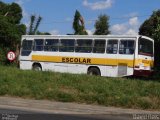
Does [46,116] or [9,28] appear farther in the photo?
[9,28]

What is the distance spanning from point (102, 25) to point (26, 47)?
21837 mm

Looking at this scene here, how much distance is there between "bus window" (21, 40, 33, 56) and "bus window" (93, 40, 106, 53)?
5.70 m

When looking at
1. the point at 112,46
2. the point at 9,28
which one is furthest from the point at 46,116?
the point at 9,28

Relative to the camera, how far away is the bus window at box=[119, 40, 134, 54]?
94.2 ft

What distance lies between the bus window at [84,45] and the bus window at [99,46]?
0.37 metres

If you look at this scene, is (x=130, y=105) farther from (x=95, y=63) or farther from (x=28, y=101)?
(x=95, y=63)

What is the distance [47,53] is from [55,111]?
626 inches

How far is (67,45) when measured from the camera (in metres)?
31.8

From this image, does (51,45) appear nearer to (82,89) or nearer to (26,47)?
(26,47)

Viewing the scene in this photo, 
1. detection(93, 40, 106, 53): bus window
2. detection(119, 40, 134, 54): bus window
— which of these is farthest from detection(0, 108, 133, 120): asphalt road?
detection(93, 40, 106, 53): bus window

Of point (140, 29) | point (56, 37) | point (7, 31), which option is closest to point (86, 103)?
point (56, 37)

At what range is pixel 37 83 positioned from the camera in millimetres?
22125

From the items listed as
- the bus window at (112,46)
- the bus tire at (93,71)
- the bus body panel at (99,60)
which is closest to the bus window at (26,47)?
the bus body panel at (99,60)

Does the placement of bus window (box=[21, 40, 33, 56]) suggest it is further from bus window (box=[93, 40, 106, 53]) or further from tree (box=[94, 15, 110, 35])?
tree (box=[94, 15, 110, 35])
